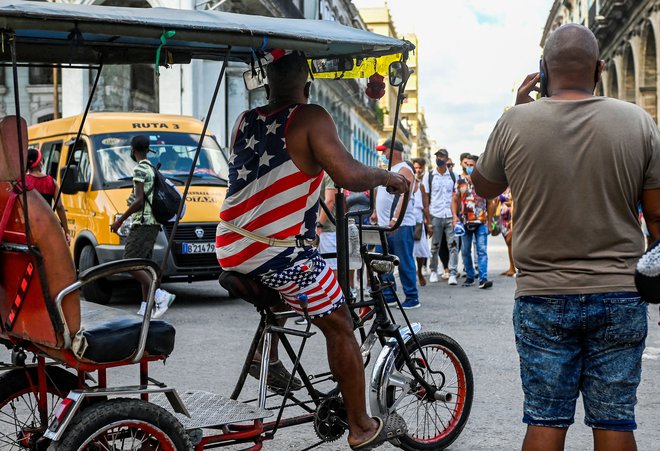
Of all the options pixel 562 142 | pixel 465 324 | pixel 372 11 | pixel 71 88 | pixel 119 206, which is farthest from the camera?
pixel 372 11

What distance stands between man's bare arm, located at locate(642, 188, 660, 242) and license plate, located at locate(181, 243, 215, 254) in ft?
26.1

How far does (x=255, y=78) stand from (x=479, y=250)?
29.0ft

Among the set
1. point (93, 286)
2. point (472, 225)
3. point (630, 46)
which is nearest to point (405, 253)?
point (472, 225)

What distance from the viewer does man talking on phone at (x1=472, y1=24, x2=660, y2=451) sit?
10.6 ft

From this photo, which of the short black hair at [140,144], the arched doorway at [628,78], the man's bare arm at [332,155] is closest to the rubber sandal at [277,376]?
the man's bare arm at [332,155]

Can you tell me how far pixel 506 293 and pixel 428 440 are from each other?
7.73 meters

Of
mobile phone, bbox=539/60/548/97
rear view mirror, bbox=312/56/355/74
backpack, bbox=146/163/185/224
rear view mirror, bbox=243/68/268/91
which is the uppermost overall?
rear view mirror, bbox=312/56/355/74

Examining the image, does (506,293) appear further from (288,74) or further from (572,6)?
(572,6)

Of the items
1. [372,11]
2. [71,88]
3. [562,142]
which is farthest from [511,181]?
[372,11]

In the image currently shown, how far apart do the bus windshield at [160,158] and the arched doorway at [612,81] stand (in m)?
33.6

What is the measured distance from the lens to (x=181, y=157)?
11.9 meters

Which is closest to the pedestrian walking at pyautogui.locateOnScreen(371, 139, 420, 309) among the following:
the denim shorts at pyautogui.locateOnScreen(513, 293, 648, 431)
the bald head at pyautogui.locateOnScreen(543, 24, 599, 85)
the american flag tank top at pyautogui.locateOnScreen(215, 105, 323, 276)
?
the american flag tank top at pyautogui.locateOnScreen(215, 105, 323, 276)

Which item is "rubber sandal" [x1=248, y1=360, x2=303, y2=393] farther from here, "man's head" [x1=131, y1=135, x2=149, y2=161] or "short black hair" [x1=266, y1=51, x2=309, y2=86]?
"man's head" [x1=131, y1=135, x2=149, y2=161]

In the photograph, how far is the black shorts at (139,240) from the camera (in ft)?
32.1
